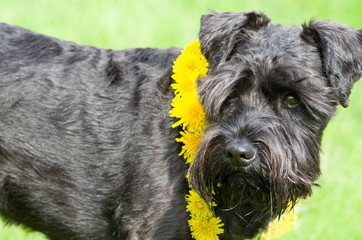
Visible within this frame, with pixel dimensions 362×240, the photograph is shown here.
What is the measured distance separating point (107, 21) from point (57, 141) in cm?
703

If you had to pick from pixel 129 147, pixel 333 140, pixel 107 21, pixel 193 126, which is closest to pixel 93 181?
pixel 129 147

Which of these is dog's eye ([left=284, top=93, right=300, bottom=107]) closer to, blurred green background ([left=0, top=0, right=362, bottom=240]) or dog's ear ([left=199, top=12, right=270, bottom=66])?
dog's ear ([left=199, top=12, right=270, bottom=66])

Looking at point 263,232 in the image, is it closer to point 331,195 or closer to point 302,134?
point 302,134

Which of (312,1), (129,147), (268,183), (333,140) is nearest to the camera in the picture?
(268,183)

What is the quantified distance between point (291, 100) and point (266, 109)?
0.20 meters

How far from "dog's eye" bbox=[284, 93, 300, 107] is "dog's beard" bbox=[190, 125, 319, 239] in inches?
9.2

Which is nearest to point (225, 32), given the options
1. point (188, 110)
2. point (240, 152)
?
point (188, 110)

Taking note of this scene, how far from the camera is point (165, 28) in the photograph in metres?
12.3

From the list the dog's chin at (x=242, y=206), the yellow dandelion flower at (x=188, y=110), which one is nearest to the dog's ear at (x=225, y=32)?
the yellow dandelion flower at (x=188, y=110)

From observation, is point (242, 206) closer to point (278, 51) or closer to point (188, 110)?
point (188, 110)

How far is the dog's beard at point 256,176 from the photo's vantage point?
4457mm

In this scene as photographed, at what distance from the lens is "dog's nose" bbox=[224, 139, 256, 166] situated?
172 inches

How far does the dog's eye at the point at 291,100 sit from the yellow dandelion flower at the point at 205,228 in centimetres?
109

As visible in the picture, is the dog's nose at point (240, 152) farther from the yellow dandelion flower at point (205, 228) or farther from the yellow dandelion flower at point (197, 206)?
the yellow dandelion flower at point (205, 228)
